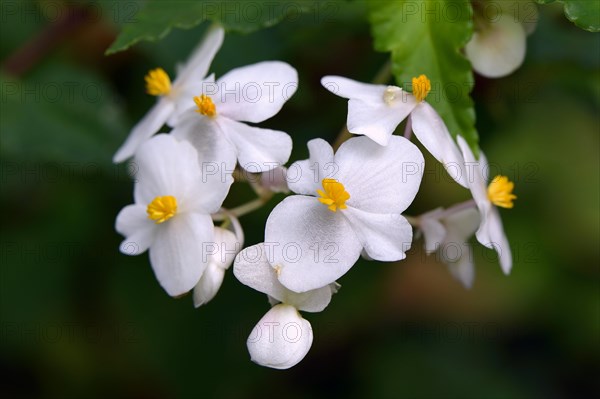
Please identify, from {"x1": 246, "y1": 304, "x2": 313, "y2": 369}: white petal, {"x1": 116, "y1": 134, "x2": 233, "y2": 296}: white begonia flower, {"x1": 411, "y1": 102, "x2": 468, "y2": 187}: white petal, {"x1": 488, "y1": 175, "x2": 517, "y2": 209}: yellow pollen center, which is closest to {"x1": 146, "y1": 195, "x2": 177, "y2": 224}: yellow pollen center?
{"x1": 116, "y1": 134, "x2": 233, "y2": 296}: white begonia flower

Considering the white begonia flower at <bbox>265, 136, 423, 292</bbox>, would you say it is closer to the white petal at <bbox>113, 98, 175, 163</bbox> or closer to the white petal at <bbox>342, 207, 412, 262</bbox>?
the white petal at <bbox>342, 207, 412, 262</bbox>

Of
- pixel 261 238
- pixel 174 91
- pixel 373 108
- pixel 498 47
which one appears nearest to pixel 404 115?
pixel 373 108

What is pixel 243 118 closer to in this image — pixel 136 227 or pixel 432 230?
pixel 136 227

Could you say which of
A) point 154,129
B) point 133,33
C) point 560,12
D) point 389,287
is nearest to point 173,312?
point 389,287

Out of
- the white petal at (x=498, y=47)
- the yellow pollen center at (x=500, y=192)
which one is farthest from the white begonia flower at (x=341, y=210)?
the white petal at (x=498, y=47)

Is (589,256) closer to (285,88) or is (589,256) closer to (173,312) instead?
(173,312)

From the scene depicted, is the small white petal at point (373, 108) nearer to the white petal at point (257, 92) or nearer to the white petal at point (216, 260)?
the white petal at point (257, 92)
